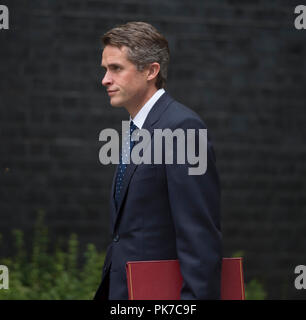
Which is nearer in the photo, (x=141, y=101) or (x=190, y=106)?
(x=141, y=101)

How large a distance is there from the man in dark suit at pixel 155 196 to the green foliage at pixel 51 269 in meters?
2.67

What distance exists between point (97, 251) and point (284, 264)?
2.05m

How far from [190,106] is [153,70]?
11.0 ft

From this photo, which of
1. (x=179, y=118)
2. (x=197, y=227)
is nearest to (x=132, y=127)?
(x=179, y=118)

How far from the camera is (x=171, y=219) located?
2.62 meters

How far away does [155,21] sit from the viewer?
244 inches

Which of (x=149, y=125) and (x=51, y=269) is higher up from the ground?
(x=149, y=125)

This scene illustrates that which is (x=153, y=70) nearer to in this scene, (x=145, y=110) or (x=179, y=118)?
(x=145, y=110)

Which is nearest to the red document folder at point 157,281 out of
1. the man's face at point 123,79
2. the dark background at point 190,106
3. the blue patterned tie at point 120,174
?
the blue patterned tie at point 120,174

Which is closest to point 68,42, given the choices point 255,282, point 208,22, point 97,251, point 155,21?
point 155,21

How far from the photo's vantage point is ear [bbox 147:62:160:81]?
9.46 feet

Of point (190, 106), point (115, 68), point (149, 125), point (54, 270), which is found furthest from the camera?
point (190, 106)

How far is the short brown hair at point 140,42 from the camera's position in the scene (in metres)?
2.84

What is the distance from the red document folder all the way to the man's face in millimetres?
846
